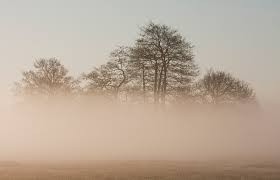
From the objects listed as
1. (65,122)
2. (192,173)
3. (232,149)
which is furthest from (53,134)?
(192,173)

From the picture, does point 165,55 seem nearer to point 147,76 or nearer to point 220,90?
point 147,76

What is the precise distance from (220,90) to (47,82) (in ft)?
87.4

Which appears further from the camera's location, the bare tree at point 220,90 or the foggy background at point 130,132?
the bare tree at point 220,90

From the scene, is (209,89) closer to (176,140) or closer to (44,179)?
(176,140)

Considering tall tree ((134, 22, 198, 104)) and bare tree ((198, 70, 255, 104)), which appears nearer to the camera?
tall tree ((134, 22, 198, 104))

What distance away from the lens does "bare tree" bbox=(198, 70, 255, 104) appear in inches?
3157

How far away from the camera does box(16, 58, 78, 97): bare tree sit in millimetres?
76688

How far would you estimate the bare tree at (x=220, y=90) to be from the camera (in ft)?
263

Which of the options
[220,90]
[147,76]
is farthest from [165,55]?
[220,90]

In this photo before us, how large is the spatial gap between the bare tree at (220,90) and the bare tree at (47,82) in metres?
20.1

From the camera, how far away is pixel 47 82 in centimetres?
7756

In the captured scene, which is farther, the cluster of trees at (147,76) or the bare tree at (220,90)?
the bare tree at (220,90)

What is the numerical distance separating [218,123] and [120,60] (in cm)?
2056

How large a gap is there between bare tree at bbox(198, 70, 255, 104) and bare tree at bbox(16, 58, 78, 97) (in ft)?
66.0
